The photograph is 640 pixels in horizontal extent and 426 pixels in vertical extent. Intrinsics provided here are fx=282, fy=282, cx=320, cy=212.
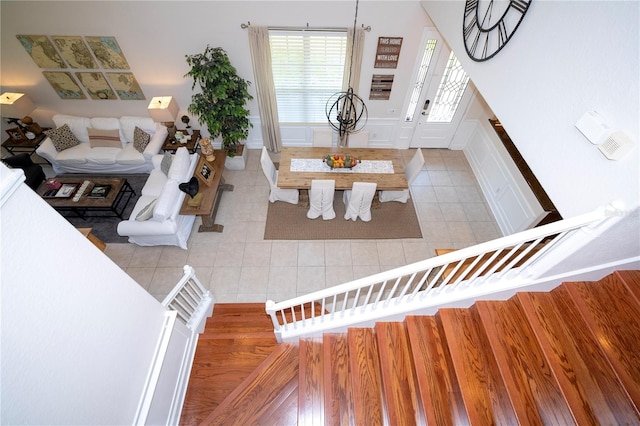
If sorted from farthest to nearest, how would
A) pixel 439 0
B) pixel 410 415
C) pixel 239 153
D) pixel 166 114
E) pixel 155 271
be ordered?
pixel 239 153, pixel 166 114, pixel 155 271, pixel 439 0, pixel 410 415

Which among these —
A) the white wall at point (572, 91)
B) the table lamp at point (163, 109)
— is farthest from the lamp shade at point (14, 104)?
the white wall at point (572, 91)

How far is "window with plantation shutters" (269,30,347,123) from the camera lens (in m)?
4.47

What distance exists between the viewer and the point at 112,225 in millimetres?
4504

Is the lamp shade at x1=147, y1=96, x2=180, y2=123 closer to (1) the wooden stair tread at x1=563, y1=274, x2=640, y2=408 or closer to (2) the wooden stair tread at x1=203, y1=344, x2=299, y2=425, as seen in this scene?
(2) the wooden stair tread at x1=203, y1=344, x2=299, y2=425

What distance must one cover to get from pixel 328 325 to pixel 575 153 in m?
2.21

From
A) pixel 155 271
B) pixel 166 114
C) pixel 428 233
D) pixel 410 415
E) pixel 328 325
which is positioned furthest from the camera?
pixel 166 114

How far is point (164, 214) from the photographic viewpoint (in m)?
3.82

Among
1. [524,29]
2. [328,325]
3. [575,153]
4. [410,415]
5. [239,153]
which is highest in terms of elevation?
[239,153]

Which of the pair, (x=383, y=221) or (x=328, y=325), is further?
(x=383, y=221)

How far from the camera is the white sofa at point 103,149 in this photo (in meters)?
4.93

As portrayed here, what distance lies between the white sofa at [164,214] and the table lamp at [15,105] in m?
2.67

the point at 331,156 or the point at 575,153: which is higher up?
the point at 331,156

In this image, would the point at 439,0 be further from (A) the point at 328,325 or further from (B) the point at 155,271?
(B) the point at 155,271

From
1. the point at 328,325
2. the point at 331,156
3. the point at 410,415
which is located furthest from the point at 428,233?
the point at 410,415
